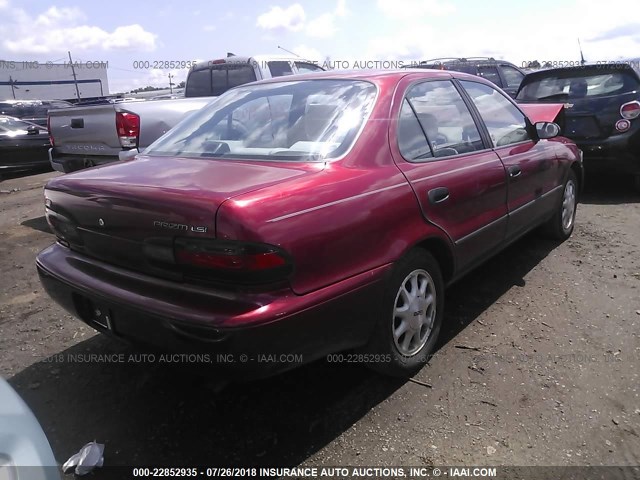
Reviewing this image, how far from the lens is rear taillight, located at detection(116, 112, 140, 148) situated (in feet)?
18.0

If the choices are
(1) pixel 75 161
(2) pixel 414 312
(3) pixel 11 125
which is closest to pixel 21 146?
(3) pixel 11 125

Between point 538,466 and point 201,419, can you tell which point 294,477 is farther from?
point 538,466

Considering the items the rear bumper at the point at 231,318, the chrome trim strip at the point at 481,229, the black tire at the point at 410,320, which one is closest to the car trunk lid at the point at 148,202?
the rear bumper at the point at 231,318

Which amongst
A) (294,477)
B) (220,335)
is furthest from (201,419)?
(220,335)

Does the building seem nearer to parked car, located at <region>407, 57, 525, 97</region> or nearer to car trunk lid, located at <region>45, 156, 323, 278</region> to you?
parked car, located at <region>407, 57, 525, 97</region>

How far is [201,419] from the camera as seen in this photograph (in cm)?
253

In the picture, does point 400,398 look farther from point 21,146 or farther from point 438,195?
point 21,146

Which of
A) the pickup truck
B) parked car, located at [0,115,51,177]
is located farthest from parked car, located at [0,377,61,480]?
parked car, located at [0,115,51,177]

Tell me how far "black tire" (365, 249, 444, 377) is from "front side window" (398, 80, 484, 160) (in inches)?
23.5

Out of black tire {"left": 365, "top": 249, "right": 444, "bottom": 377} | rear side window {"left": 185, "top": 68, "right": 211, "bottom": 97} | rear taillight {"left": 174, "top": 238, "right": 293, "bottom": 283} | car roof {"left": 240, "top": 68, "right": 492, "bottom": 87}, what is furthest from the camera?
rear side window {"left": 185, "top": 68, "right": 211, "bottom": 97}

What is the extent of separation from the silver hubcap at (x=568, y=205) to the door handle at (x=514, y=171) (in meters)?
1.31

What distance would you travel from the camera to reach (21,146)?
1007 cm

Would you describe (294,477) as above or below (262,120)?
below

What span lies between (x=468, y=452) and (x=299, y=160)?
1.54 m
